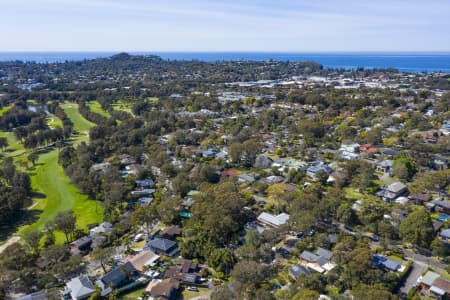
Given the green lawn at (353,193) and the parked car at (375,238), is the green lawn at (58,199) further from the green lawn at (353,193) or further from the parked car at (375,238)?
the green lawn at (353,193)

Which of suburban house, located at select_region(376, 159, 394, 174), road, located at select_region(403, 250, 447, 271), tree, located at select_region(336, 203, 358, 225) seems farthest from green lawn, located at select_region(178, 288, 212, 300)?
suburban house, located at select_region(376, 159, 394, 174)

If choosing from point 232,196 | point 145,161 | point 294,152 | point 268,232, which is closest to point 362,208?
point 268,232

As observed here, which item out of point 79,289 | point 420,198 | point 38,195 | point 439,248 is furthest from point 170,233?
point 420,198

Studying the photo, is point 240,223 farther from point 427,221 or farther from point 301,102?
point 301,102

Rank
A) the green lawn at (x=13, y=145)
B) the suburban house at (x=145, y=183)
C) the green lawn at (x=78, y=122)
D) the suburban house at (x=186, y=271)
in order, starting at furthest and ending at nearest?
the green lawn at (x=78, y=122)
the green lawn at (x=13, y=145)
the suburban house at (x=145, y=183)
the suburban house at (x=186, y=271)

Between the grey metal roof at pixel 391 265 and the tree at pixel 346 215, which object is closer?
the grey metal roof at pixel 391 265

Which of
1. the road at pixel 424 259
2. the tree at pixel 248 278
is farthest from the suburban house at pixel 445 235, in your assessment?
the tree at pixel 248 278

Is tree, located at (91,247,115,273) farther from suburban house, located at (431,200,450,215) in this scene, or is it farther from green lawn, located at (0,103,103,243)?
suburban house, located at (431,200,450,215)
